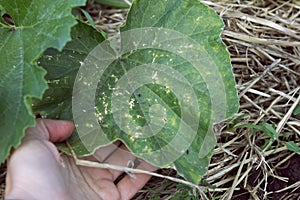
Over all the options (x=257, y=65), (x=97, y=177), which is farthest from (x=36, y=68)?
(x=257, y=65)

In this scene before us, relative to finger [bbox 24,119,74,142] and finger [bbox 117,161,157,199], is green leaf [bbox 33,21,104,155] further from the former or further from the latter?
finger [bbox 117,161,157,199]

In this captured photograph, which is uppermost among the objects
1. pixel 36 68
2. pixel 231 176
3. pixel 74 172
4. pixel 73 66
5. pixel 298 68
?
pixel 36 68

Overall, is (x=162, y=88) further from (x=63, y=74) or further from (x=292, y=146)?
(x=292, y=146)

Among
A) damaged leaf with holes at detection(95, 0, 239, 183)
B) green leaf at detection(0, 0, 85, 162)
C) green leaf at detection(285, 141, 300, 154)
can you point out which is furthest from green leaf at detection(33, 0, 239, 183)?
green leaf at detection(285, 141, 300, 154)

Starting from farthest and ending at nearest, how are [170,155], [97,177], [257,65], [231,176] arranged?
[257,65], [231,176], [97,177], [170,155]

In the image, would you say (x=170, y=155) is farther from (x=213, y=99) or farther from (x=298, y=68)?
(x=298, y=68)

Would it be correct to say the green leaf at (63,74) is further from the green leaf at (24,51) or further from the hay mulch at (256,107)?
the hay mulch at (256,107)

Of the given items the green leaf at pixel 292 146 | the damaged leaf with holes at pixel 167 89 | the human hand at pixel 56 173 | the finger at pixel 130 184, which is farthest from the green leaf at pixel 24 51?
the green leaf at pixel 292 146

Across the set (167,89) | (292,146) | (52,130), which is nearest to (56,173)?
(52,130)

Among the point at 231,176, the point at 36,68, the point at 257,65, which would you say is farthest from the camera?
the point at 257,65
